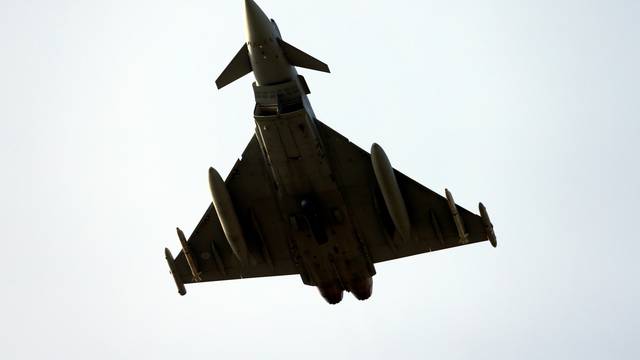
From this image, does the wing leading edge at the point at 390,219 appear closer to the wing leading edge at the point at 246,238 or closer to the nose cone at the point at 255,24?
the wing leading edge at the point at 246,238

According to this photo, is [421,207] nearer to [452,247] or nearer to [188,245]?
[452,247]

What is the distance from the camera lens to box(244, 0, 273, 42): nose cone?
2195 cm

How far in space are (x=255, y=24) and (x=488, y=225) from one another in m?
9.64

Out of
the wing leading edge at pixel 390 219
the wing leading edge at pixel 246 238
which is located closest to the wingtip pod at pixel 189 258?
the wing leading edge at pixel 246 238

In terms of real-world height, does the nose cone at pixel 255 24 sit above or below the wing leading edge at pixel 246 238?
above

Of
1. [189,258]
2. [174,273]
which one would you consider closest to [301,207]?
[189,258]

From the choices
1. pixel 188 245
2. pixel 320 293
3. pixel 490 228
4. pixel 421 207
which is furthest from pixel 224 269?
pixel 490 228

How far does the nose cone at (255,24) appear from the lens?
2195 cm

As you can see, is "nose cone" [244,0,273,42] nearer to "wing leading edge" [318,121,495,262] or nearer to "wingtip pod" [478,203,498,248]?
"wing leading edge" [318,121,495,262]

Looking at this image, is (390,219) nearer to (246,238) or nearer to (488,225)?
(488,225)

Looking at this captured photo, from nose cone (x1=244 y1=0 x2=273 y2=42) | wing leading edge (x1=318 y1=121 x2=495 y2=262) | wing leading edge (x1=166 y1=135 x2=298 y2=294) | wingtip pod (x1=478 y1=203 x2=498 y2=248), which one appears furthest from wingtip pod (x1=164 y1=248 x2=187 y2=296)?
wingtip pod (x1=478 y1=203 x2=498 y2=248)

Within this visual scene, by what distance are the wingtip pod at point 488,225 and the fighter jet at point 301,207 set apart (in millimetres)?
36

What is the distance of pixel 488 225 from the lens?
25.1 meters

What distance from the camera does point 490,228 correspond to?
25125 mm
